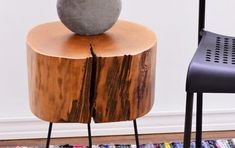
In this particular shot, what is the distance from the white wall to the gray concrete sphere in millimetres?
441

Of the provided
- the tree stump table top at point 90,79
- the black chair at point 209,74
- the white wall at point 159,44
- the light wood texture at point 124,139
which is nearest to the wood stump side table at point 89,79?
the tree stump table top at point 90,79

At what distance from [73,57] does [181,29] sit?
2.41 ft

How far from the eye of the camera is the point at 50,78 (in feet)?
3.71

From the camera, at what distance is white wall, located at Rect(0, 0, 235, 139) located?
5.42ft

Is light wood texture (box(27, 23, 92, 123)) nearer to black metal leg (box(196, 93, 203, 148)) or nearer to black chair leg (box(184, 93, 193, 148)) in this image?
black chair leg (box(184, 93, 193, 148))

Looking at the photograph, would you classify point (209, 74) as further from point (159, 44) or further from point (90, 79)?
point (159, 44)

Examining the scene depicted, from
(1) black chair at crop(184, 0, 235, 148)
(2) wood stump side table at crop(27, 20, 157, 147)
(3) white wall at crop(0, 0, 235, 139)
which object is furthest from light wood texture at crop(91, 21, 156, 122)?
(3) white wall at crop(0, 0, 235, 139)

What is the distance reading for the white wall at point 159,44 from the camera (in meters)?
1.65

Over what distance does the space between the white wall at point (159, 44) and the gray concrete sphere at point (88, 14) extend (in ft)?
1.45

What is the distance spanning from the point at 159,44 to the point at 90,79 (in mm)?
664

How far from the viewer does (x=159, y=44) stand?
1731 mm

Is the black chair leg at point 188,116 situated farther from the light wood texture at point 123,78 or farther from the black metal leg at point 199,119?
the black metal leg at point 199,119

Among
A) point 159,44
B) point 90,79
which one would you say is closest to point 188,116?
point 90,79

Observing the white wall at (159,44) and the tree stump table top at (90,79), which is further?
the white wall at (159,44)
